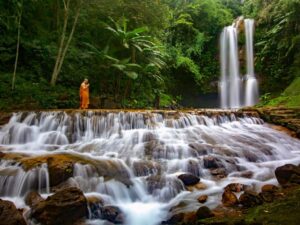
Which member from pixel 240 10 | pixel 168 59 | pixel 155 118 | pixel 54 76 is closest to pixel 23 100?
pixel 54 76

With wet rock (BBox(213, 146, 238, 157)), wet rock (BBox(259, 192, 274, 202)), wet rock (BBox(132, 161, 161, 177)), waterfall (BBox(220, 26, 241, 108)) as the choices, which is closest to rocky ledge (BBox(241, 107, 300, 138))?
wet rock (BBox(213, 146, 238, 157))

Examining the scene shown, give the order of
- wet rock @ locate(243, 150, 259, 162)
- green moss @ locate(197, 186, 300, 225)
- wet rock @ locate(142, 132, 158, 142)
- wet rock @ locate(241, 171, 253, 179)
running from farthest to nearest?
wet rock @ locate(142, 132, 158, 142) < wet rock @ locate(243, 150, 259, 162) < wet rock @ locate(241, 171, 253, 179) < green moss @ locate(197, 186, 300, 225)

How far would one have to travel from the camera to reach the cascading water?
269 inches

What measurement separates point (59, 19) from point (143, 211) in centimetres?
1380

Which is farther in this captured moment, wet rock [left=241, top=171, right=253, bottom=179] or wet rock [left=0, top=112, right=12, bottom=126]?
wet rock [left=0, top=112, right=12, bottom=126]

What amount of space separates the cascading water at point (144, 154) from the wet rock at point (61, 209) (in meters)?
0.35

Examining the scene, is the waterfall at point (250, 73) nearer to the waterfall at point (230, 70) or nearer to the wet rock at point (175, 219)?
the waterfall at point (230, 70)

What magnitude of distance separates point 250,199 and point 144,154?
11.8ft

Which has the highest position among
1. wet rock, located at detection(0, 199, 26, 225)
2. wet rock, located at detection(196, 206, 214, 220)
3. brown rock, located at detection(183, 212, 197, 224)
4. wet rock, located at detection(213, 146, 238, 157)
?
wet rock, located at detection(213, 146, 238, 157)

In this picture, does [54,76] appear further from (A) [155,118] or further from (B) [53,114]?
Answer: (A) [155,118]

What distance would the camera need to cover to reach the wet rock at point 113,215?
5945 mm

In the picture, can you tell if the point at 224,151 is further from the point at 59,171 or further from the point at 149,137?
the point at 59,171

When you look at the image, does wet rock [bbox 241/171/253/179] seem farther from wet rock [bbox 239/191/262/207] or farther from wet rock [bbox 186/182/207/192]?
wet rock [bbox 239/191/262/207]

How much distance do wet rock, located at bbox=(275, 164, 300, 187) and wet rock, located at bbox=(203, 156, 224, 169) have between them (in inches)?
62.1
